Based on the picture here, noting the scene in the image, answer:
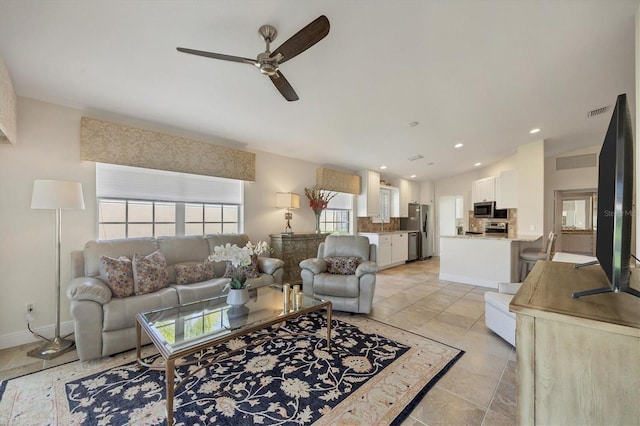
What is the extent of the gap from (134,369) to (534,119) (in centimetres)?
600

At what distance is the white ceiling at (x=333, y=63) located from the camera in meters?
1.88

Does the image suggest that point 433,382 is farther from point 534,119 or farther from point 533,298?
point 534,119

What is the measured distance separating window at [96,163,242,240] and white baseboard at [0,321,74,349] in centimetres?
99

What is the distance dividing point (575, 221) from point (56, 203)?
10.3 meters

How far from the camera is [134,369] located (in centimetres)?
215

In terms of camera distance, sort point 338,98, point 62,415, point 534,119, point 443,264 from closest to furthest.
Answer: point 62,415, point 338,98, point 534,119, point 443,264

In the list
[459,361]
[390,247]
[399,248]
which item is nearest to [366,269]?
[459,361]

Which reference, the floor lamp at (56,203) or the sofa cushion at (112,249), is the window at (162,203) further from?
the floor lamp at (56,203)

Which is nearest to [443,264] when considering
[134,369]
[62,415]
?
[134,369]

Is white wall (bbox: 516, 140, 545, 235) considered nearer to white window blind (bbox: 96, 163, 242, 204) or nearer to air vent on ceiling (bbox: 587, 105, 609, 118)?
air vent on ceiling (bbox: 587, 105, 609, 118)

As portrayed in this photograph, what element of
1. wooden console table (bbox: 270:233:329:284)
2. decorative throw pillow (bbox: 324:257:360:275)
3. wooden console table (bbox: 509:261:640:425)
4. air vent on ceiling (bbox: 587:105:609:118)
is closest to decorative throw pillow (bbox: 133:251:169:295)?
wooden console table (bbox: 270:233:329:284)

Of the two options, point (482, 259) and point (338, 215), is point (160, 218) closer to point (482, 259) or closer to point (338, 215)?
point (338, 215)

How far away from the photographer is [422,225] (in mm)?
7980

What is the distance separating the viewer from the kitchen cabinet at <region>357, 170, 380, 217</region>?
630 cm
